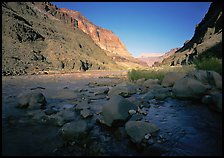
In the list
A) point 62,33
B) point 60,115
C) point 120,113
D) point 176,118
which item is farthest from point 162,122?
point 62,33

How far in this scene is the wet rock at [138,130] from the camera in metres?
3.91

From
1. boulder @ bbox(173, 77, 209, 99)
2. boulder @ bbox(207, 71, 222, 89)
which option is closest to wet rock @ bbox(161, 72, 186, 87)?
boulder @ bbox(173, 77, 209, 99)

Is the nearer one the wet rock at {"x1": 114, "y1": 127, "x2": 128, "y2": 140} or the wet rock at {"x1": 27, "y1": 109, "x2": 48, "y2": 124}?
the wet rock at {"x1": 114, "y1": 127, "x2": 128, "y2": 140}

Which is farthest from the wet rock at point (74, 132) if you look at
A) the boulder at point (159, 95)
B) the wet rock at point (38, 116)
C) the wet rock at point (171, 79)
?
the wet rock at point (171, 79)

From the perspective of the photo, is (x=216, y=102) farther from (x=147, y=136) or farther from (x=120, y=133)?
(x=120, y=133)

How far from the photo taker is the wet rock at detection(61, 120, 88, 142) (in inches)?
165

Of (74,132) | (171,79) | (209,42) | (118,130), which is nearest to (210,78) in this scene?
(171,79)

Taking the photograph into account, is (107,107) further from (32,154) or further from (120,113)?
(32,154)

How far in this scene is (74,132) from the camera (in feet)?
14.0

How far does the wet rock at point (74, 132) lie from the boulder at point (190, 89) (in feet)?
14.0

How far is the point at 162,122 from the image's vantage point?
206 inches

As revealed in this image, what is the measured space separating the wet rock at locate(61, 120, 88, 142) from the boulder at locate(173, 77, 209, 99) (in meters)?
4.27

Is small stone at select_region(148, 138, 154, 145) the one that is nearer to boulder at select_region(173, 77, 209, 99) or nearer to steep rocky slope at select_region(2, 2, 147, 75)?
boulder at select_region(173, 77, 209, 99)

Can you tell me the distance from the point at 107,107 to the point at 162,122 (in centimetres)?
165
